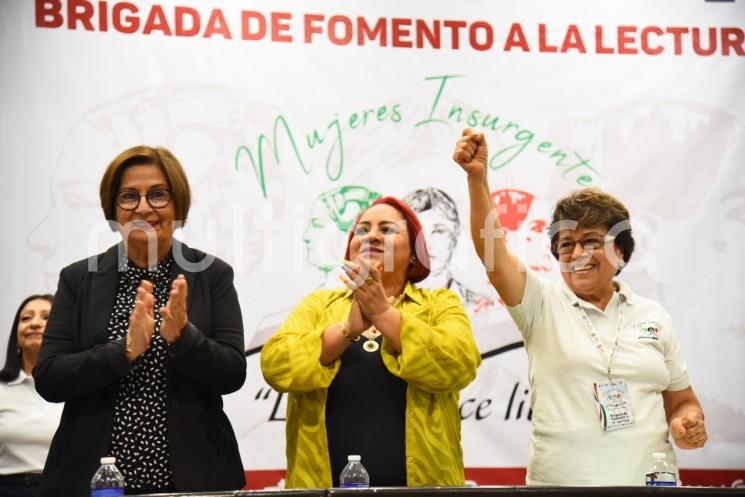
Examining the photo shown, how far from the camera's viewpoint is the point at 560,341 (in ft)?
7.82

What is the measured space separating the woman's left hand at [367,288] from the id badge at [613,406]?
24.0 inches

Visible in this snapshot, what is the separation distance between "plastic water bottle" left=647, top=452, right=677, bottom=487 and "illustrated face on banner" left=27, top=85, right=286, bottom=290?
5.32 feet

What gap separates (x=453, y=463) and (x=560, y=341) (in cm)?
45

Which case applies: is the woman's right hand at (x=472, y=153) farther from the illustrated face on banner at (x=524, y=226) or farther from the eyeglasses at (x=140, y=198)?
the illustrated face on banner at (x=524, y=226)

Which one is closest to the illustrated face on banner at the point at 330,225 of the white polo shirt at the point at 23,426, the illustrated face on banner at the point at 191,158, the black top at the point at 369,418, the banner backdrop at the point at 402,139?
the banner backdrop at the point at 402,139

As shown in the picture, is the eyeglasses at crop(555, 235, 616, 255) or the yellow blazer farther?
the eyeglasses at crop(555, 235, 616, 255)

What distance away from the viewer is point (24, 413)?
3.48m

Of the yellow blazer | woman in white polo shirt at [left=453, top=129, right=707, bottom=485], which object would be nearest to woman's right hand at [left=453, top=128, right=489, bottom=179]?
woman in white polo shirt at [left=453, top=129, right=707, bottom=485]

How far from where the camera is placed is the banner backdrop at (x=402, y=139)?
324 cm

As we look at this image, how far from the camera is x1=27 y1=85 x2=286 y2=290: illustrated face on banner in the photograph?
3230 mm

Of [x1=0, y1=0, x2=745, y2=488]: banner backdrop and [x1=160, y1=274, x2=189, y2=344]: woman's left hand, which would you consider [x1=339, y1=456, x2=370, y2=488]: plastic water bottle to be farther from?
[x1=0, y1=0, x2=745, y2=488]: banner backdrop

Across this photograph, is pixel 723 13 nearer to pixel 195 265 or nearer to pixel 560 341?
pixel 560 341

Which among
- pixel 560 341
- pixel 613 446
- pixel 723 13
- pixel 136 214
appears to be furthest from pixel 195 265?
pixel 723 13

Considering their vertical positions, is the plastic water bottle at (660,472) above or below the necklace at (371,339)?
below
